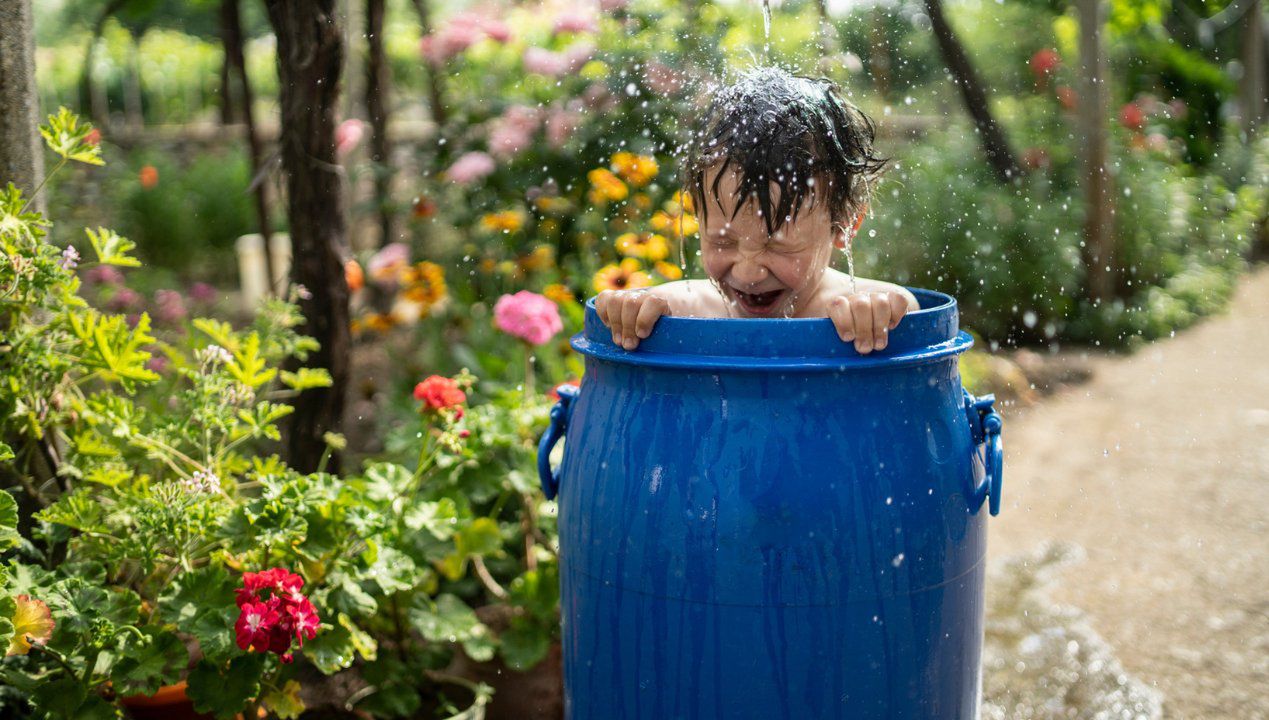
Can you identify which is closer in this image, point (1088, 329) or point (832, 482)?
point (832, 482)

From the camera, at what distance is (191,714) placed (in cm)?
225

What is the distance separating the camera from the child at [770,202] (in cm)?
188

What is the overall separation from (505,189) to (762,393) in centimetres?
300

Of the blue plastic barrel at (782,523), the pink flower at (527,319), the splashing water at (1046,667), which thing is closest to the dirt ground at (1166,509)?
the splashing water at (1046,667)

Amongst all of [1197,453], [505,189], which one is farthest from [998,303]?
[505,189]

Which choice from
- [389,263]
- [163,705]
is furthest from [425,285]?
[163,705]

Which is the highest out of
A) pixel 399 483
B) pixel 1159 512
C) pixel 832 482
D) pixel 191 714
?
pixel 832 482

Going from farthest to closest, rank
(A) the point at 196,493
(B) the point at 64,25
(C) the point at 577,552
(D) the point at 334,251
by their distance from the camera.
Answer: (B) the point at 64,25, (D) the point at 334,251, (A) the point at 196,493, (C) the point at 577,552

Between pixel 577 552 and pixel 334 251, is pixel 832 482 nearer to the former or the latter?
pixel 577 552

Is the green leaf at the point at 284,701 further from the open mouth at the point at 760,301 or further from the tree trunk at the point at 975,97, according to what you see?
the tree trunk at the point at 975,97

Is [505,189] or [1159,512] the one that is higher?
[505,189]

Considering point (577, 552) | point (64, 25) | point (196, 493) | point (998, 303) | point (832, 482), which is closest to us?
point (832, 482)

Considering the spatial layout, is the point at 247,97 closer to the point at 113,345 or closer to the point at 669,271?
the point at 669,271

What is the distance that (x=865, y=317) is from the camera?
1609mm
